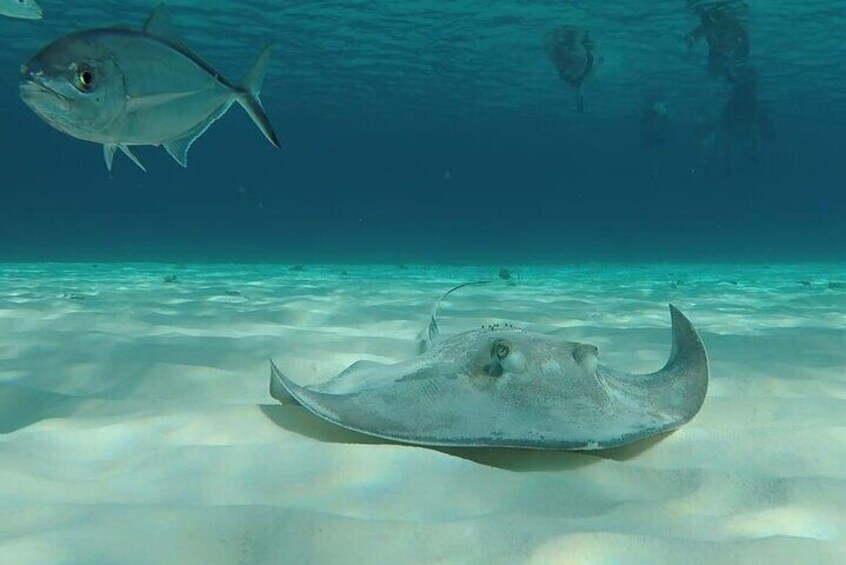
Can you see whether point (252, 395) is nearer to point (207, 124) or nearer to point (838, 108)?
point (207, 124)

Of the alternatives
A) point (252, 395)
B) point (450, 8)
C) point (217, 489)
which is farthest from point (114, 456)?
point (450, 8)

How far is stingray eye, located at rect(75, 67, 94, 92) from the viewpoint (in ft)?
9.65

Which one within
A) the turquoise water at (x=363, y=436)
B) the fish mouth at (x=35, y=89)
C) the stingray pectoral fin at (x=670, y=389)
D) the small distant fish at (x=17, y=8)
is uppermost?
the small distant fish at (x=17, y=8)

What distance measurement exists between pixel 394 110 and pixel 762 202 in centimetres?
10950

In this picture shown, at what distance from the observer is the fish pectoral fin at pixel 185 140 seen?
3.59 meters

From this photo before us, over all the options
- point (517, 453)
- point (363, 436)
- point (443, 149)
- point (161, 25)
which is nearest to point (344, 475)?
point (363, 436)

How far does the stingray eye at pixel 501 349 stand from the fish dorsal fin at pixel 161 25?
7.28 ft

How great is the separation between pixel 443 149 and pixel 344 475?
78712 mm

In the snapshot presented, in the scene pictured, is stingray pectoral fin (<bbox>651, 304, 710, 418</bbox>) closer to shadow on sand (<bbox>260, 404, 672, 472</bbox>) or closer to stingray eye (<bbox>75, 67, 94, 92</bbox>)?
shadow on sand (<bbox>260, 404, 672, 472</bbox>)

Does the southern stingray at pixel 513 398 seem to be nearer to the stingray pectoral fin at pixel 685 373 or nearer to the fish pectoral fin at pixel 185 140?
the stingray pectoral fin at pixel 685 373

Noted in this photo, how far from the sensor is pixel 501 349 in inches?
100

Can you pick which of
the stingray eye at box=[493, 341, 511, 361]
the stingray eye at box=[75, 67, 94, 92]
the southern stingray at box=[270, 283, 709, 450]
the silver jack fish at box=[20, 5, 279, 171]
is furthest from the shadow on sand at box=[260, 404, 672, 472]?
the stingray eye at box=[75, 67, 94, 92]

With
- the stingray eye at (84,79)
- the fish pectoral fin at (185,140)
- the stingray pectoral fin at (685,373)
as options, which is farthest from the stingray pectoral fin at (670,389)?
the stingray eye at (84,79)

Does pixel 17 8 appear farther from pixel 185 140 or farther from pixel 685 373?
pixel 685 373
